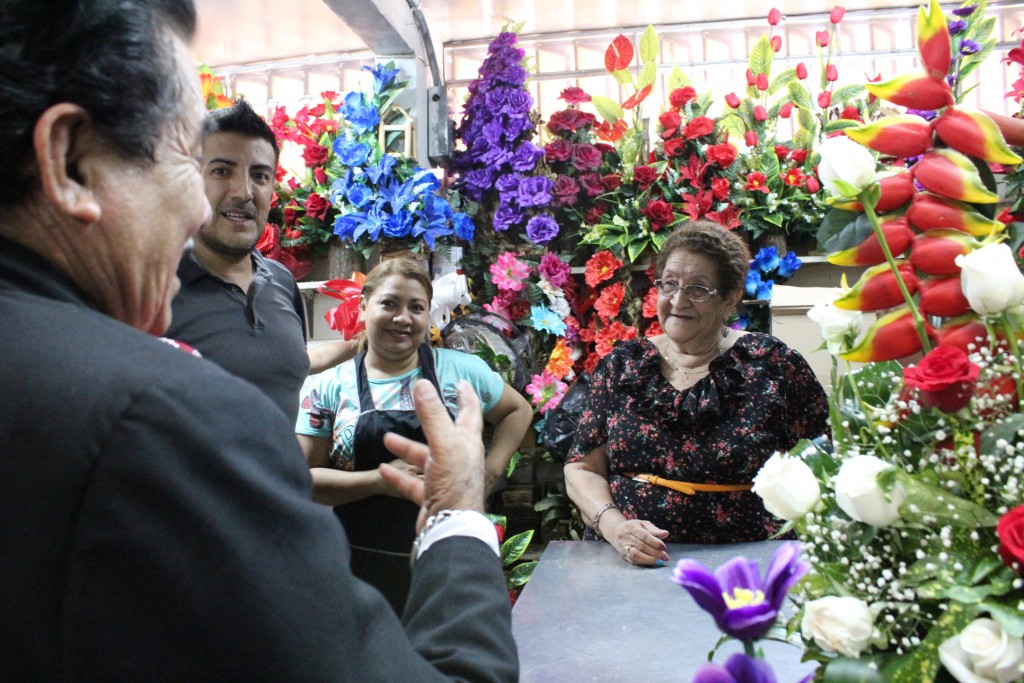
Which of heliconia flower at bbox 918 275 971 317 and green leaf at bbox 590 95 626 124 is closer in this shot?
heliconia flower at bbox 918 275 971 317

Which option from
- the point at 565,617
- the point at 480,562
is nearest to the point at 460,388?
the point at 480,562

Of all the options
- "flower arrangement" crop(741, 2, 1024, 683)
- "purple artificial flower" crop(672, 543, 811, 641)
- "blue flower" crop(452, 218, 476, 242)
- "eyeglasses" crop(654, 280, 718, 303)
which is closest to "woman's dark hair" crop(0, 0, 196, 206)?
"purple artificial flower" crop(672, 543, 811, 641)

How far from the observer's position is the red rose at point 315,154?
11.6 ft

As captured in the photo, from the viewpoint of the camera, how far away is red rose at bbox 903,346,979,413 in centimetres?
80

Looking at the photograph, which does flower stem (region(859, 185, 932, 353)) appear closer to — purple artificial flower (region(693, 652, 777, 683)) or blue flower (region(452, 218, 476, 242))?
purple artificial flower (region(693, 652, 777, 683))

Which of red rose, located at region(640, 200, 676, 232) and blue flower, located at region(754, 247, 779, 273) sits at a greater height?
red rose, located at region(640, 200, 676, 232)

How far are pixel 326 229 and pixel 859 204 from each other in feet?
9.26

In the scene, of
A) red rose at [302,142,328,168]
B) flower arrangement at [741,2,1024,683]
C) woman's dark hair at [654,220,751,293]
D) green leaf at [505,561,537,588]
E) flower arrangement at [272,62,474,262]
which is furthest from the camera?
red rose at [302,142,328,168]

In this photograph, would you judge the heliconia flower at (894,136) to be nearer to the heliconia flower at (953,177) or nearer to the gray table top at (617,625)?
the heliconia flower at (953,177)

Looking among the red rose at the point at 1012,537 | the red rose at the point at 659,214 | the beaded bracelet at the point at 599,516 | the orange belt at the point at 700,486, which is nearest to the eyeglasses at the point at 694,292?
the orange belt at the point at 700,486

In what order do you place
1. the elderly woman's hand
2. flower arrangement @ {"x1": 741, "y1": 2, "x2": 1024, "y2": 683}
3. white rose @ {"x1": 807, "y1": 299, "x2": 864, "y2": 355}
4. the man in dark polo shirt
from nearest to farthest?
flower arrangement @ {"x1": 741, "y1": 2, "x2": 1024, "y2": 683} < white rose @ {"x1": 807, "y1": 299, "x2": 864, "y2": 355} < the man in dark polo shirt < the elderly woman's hand

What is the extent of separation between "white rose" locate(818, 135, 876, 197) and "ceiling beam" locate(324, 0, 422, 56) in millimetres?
2656

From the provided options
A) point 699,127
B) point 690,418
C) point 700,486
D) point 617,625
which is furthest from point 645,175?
point 617,625

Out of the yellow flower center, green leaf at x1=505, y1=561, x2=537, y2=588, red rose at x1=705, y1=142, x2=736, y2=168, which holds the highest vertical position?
red rose at x1=705, y1=142, x2=736, y2=168
